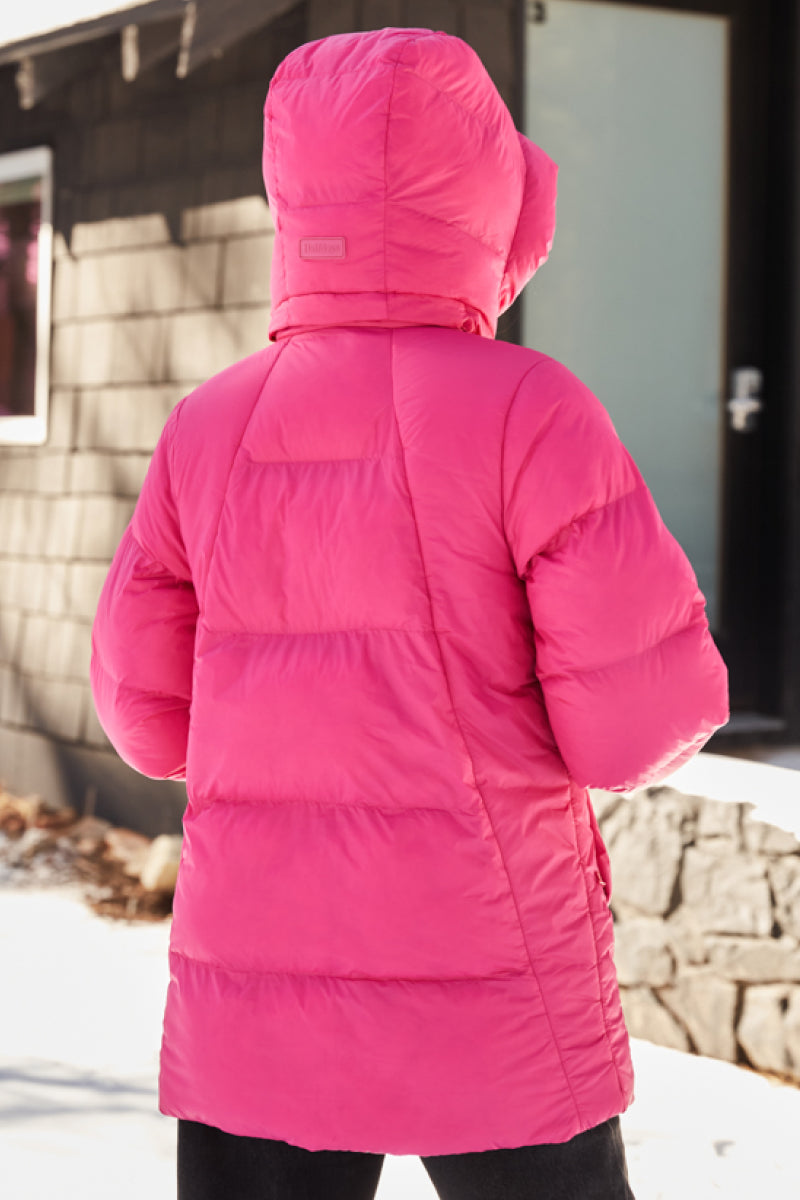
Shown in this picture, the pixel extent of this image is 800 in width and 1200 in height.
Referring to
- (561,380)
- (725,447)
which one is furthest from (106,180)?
(561,380)

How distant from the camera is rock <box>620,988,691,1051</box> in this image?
3838mm

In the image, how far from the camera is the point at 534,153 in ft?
5.74

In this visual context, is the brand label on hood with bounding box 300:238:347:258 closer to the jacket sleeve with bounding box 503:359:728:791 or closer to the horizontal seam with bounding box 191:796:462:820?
the jacket sleeve with bounding box 503:359:728:791

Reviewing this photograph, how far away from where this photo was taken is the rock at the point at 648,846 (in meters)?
3.84

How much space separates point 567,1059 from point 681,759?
1.15 ft

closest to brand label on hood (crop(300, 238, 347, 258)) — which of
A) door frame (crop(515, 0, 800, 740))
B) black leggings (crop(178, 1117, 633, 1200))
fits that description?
black leggings (crop(178, 1117, 633, 1200))

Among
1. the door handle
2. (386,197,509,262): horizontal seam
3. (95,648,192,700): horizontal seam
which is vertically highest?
the door handle

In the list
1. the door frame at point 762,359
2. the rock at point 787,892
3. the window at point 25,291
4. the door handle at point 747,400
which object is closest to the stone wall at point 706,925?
the rock at point 787,892

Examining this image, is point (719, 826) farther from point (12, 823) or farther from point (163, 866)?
point (12, 823)

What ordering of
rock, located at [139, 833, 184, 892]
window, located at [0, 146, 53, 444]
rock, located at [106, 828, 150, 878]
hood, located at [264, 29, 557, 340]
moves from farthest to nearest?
window, located at [0, 146, 53, 444], rock, located at [106, 828, 150, 878], rock, located at [139, 833, 184, 892], hood, located at [264, 29, 557, 340]

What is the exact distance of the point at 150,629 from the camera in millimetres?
1748

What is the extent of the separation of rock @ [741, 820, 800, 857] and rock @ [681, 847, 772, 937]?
0.03m

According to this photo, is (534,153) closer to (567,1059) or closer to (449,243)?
(449,243)

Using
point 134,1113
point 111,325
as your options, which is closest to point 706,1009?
point 134,1113
